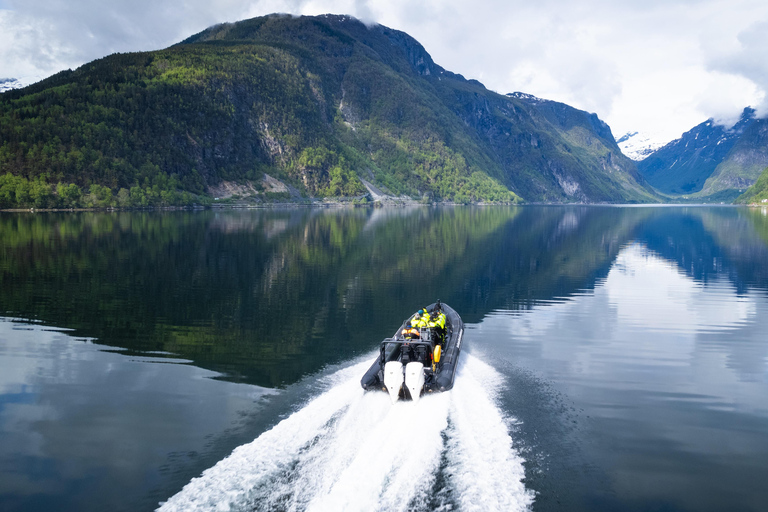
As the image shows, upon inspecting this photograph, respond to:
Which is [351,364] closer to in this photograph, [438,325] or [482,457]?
[438,325]

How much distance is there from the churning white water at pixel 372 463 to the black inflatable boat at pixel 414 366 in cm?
46

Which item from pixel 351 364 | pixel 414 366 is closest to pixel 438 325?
pixel 351 364

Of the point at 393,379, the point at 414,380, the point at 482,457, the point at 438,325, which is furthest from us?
the point at 438,325

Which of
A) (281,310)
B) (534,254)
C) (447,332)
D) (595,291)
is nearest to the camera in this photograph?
(447,332)

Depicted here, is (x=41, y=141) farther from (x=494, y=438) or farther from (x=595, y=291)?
(x=494, y=438)

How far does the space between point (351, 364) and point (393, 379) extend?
5747 mm

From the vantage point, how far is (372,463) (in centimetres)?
1401

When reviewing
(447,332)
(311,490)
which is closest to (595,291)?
(447,332)

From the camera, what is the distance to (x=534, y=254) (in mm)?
67750

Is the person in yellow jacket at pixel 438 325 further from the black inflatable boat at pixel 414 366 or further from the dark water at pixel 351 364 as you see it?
the dark water at pixel 351 364

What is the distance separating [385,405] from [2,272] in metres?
42.9

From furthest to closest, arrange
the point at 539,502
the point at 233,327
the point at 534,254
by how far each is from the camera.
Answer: the point at 534,254, the point at 233,327, the point at 539,502

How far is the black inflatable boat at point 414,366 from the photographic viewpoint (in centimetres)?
1836

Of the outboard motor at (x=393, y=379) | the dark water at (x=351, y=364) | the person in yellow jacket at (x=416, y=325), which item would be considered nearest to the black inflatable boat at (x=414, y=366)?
the outboard motor at (x=393, y=379)
